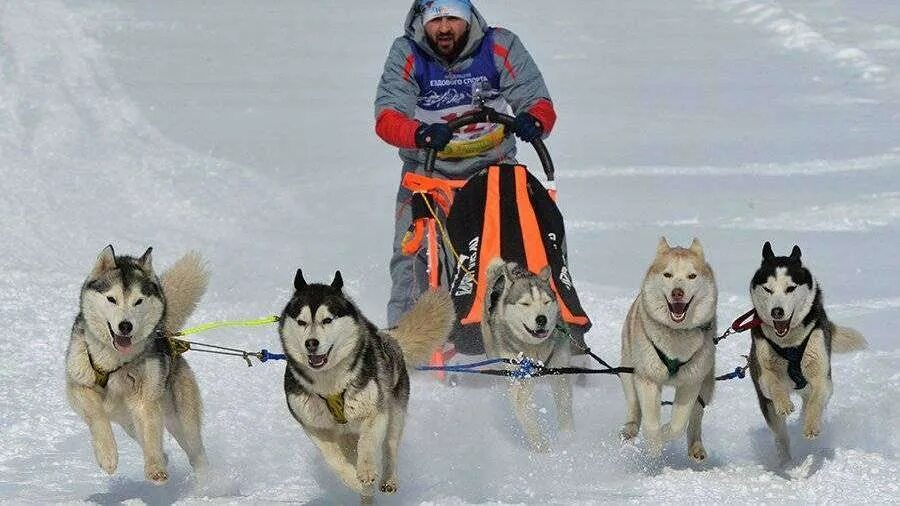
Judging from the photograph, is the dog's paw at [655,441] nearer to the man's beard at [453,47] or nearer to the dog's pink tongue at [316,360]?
the dog's pink tongue at [316,360]

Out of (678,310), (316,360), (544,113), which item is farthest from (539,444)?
(544,113)

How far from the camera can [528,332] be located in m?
5.82

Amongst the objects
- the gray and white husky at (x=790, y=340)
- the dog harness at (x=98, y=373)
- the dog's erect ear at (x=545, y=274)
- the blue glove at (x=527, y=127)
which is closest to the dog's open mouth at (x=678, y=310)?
the gray and white husky at (x=790, y=340)

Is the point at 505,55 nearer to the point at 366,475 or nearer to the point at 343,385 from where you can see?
the point at 343,385

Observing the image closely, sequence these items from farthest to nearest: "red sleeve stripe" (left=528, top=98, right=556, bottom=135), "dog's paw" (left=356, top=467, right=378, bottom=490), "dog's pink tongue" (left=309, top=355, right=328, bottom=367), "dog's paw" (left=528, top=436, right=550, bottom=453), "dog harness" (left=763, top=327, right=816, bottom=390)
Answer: "red sleeve stripe" (left=528, top=98, right=556, bottom=135), "dog's paw" (left=528, top=436, right=550, bottom=453), "dog harness" (left=763, top=327, right=816, bottom=390), "dog's paw" (left=356, top=467, right=378, bottom=490), "dog's pink tongue" (left=309, top=355, right=328, bottom=367)

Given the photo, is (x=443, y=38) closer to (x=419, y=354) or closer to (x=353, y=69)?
(x=419, y=354)

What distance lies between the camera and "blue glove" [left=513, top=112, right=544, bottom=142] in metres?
6.55

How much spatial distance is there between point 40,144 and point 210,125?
6.99ft

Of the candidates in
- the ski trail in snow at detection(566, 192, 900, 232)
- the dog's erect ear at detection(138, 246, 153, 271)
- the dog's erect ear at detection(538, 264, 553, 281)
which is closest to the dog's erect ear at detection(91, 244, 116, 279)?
the dog's erect ear at detection(138, 246, 153, 271)

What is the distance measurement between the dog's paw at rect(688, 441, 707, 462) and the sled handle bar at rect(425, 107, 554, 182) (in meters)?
1.46

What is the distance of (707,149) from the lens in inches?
522

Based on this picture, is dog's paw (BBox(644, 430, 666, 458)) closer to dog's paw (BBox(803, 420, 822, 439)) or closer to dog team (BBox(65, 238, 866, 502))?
dog team (BBox(65, 238, 866, 502))

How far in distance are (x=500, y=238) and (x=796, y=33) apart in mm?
13322

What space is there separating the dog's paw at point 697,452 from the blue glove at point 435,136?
169 cm
